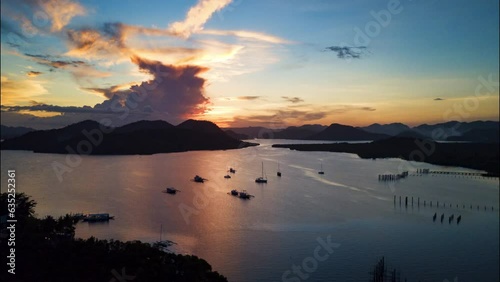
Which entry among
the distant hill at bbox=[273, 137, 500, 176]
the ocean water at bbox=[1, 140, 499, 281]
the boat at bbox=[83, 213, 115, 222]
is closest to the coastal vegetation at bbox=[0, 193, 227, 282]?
the ocean water at bbox=[1, 140, 499, 281]

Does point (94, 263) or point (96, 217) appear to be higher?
point (94, 263)

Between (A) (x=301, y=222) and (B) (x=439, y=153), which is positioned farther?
(B) (x=439, y=153)

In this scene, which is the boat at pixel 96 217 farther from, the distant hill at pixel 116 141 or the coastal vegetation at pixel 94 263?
the distant hill at pixel 116 141

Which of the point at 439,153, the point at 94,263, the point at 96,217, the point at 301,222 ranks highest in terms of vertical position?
Answer: the point at 439,153

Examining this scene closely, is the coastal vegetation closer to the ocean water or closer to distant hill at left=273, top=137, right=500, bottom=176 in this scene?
the ocean water

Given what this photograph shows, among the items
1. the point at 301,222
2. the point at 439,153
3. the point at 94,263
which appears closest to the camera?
the point at 94,263

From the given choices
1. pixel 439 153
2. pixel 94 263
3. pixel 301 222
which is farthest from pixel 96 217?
pixel 439 153

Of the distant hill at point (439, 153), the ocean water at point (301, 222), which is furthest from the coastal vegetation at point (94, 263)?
the distant hill at point (439, 153)

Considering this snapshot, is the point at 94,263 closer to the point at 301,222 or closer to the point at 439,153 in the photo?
the point at 301,222

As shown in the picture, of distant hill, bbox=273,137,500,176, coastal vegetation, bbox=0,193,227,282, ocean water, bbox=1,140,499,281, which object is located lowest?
ocean water, bbox=1,140,499,281
